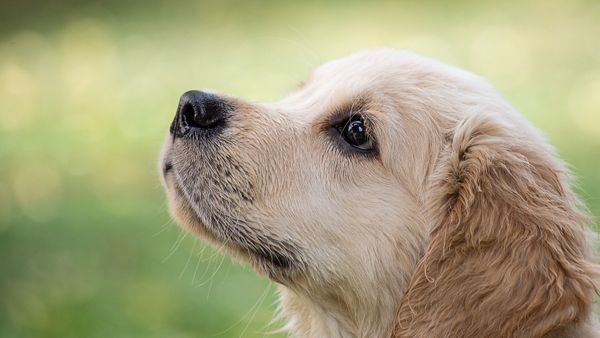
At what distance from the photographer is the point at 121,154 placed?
10086 mm

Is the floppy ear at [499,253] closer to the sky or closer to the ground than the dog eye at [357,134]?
closer to the ground

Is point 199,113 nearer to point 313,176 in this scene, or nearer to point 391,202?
point 313,176

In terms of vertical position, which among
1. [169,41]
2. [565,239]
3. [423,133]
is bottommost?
[169,41]

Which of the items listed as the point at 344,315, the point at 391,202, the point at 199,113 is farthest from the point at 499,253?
the point at 199,113

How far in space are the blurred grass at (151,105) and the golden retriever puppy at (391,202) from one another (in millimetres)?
1012

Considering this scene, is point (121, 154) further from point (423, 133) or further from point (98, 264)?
point (423, 133)

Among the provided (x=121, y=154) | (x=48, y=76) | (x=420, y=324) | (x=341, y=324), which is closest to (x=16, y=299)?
(x=121, y=154)

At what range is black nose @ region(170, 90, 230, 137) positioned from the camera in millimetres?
4207

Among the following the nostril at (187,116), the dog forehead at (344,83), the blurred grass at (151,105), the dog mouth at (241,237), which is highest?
the dog forehead at (344,83)

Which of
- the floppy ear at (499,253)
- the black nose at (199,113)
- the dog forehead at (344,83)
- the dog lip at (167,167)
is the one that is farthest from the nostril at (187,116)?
the floppy ear at (499,253)

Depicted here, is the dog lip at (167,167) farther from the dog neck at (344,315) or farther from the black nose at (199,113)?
the dog neck at (344,315)

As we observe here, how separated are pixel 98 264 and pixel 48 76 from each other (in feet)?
16.0

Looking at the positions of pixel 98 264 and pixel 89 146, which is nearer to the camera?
pixel 98 264

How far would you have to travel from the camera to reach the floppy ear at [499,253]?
12.4 ft
